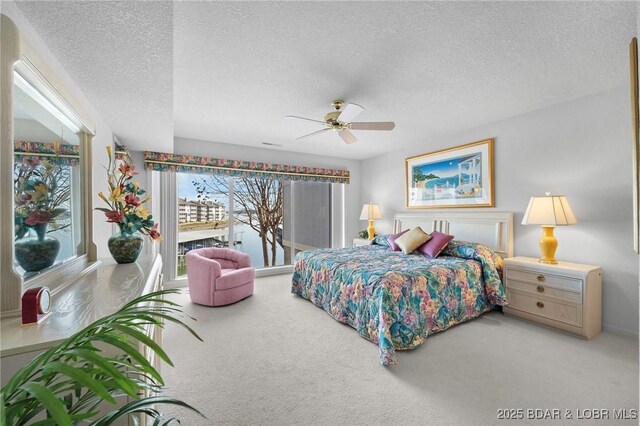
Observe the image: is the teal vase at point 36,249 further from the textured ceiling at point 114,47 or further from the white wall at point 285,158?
the white wall at point 285,158

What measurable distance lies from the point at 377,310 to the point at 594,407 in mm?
1438

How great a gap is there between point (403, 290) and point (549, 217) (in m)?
1.77

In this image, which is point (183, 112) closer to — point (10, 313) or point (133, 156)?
point (133, 156)

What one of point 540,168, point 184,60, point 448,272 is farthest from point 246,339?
point 540,168

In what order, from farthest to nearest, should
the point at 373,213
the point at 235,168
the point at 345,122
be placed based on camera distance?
the point at 373,213 < the point at 235,168 < the point at 345,122

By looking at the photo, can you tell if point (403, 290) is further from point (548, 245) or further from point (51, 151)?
point (51, 151)

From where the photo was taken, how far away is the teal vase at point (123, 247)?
1853 mm

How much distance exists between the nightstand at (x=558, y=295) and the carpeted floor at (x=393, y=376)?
0.42 feet

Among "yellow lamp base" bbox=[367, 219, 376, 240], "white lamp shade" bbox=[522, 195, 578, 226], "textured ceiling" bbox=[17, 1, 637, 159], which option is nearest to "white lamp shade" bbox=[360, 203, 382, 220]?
"yellow lamp base" bbox=[367, 219, 376, 240]

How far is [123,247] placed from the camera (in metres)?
1.86

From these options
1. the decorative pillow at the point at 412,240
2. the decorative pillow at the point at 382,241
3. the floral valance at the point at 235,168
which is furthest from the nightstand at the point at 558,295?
the floral valance at the point at 235,168

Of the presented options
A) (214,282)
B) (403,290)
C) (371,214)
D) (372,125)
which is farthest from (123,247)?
(371,214)

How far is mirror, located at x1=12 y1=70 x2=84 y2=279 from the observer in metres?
1.09

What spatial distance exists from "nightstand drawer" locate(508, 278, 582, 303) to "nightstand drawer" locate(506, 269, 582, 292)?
0.03 metres
